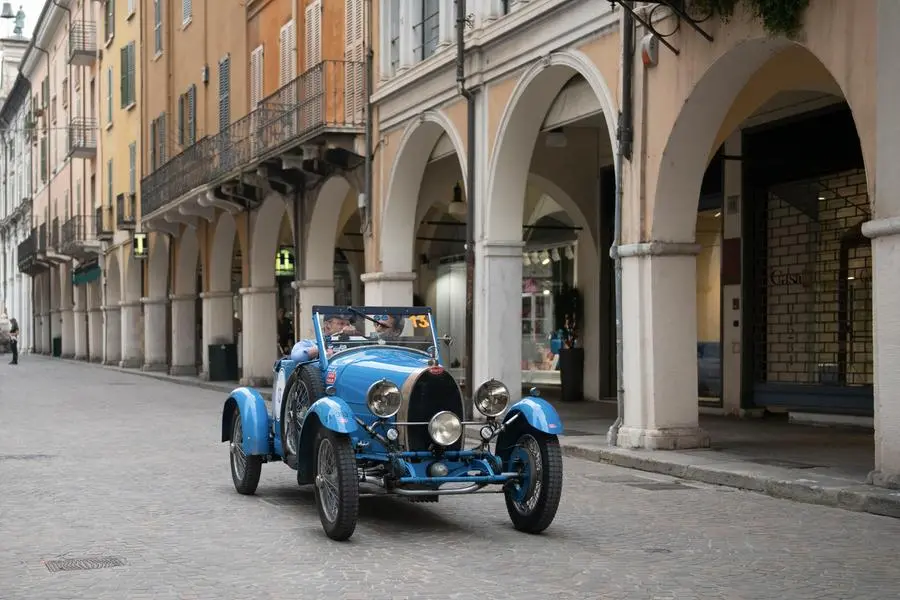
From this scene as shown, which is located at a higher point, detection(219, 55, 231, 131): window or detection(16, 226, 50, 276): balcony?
detection(219, 55, 231, 131): window

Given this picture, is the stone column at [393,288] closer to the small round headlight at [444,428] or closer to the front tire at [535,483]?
the front tire at [535,483]

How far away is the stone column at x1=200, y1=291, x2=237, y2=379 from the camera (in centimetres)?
3127

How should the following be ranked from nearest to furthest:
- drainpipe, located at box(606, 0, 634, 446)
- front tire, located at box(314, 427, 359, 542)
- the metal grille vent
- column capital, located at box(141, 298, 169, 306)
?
front tire, located at box(314, 427, 359, 542) < drainpipe, located at box(606, 0, 634, 446) < the metal grille vent < column capital, located at box(141, 298, 169, 306)

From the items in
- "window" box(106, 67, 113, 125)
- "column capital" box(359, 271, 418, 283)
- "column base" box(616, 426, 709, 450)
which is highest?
"window" box(106, 67, 113, 125)

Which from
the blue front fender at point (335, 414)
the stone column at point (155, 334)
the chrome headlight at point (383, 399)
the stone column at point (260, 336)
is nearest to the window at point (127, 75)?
the stone column at point (155, 334)

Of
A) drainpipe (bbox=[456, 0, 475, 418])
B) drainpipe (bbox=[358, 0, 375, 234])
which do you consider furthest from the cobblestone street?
drainpipe (bbox=[358, 0, 375, 234])

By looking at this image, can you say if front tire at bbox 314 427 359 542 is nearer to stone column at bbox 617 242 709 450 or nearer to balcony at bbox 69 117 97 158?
stone column at bbox 617 242 709 450

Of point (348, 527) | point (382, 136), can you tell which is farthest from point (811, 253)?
point (348, 527)

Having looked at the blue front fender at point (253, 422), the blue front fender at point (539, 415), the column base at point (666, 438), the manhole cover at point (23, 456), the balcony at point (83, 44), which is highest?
the balcony at point (83, 44)

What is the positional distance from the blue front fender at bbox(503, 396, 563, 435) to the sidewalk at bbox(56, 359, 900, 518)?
275 centimetres

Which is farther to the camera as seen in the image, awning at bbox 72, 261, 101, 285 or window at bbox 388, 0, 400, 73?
awning at bbox 72, 261, 101, 285

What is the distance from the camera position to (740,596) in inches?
260

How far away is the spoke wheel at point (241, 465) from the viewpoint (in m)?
10.3

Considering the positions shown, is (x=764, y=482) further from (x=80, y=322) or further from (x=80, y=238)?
(x=80, y=322)
